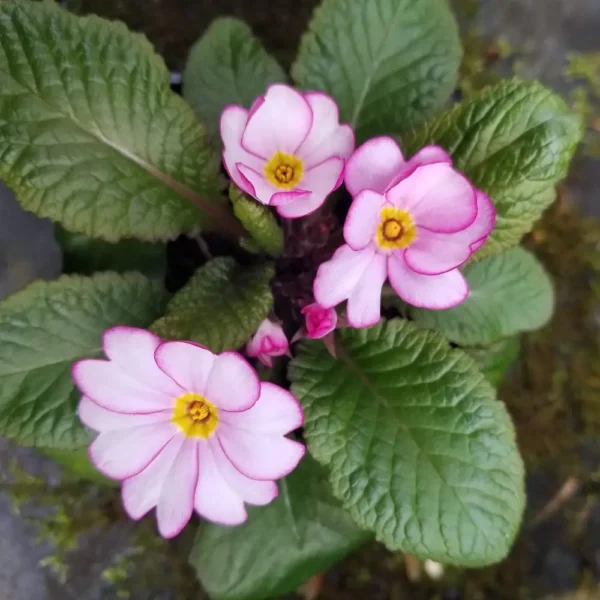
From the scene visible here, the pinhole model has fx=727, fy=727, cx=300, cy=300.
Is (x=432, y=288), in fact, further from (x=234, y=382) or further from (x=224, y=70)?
(x=224, y=70)

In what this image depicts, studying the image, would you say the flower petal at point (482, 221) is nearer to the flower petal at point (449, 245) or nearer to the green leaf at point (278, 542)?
the flower petal at point (449, 245)

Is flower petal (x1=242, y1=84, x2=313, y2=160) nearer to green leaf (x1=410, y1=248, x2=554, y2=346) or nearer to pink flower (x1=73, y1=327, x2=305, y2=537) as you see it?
pink flower (x1=73, y1=327, x2=305, y2=537)

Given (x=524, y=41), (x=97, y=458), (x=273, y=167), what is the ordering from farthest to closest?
(x=524, y=41), (x=273, y=167), (x=97, y=458)

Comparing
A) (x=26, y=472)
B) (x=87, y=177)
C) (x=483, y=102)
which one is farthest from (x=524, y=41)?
(x=26, y=472)

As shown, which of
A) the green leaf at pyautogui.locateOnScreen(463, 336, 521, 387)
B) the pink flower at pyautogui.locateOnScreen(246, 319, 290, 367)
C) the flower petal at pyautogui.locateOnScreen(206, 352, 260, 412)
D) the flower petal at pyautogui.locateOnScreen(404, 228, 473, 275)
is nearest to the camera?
the flower petal at pyautogui.locateOnScreen(206, 352, 260, 412)

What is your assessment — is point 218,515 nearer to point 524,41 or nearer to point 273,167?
point 273,167

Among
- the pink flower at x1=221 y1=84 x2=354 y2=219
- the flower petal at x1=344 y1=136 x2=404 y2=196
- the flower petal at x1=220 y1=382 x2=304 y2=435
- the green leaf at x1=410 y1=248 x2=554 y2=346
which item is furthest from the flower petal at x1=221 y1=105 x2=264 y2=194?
the green leaf at x1=410 y1=248 x2=554 y2=346
